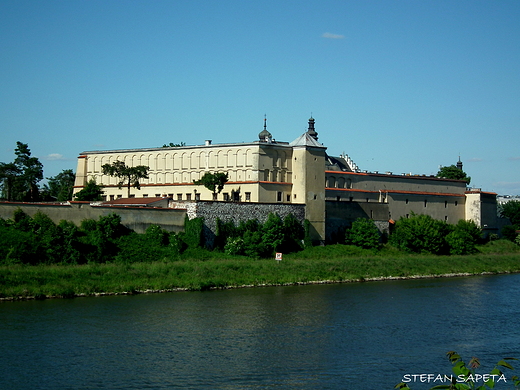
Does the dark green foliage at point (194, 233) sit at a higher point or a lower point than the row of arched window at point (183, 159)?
lower

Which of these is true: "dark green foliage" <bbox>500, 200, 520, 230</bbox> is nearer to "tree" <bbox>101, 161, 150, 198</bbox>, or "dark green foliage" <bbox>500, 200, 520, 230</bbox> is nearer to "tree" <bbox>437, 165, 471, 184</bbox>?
"tree" <bbox>437, 165, 471, 184</bbox>

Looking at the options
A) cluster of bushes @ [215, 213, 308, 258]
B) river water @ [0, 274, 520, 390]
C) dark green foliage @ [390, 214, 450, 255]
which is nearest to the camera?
river water @ [0, 274, 520, 390]

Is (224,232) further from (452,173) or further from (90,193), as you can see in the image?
(452,173)

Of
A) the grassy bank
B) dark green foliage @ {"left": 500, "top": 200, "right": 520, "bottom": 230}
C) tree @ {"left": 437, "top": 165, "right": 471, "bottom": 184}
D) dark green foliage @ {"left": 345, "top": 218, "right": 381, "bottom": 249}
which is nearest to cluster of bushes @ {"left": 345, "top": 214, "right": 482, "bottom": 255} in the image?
dark green foliage @ {"left": 345, "top": 218, "right": 381, "bottom": 249}

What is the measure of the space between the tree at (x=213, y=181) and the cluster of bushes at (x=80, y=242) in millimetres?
6161

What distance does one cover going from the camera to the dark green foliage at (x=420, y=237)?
46.0m

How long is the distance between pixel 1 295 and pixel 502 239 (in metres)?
40.8

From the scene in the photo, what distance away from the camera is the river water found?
1767cm

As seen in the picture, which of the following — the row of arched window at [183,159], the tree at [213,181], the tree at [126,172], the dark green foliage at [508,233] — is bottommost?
the dark green foliage at [508,233]

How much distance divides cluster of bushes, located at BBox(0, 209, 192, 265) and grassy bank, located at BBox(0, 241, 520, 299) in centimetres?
109

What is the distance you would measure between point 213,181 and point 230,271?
11.0m

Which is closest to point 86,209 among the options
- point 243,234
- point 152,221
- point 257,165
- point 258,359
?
point 152,221


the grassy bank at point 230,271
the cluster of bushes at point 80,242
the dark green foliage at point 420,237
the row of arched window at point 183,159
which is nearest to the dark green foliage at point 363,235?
the grassy bank at point 230,271

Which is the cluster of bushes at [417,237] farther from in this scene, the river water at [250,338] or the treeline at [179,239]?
the river water at [250,338]
